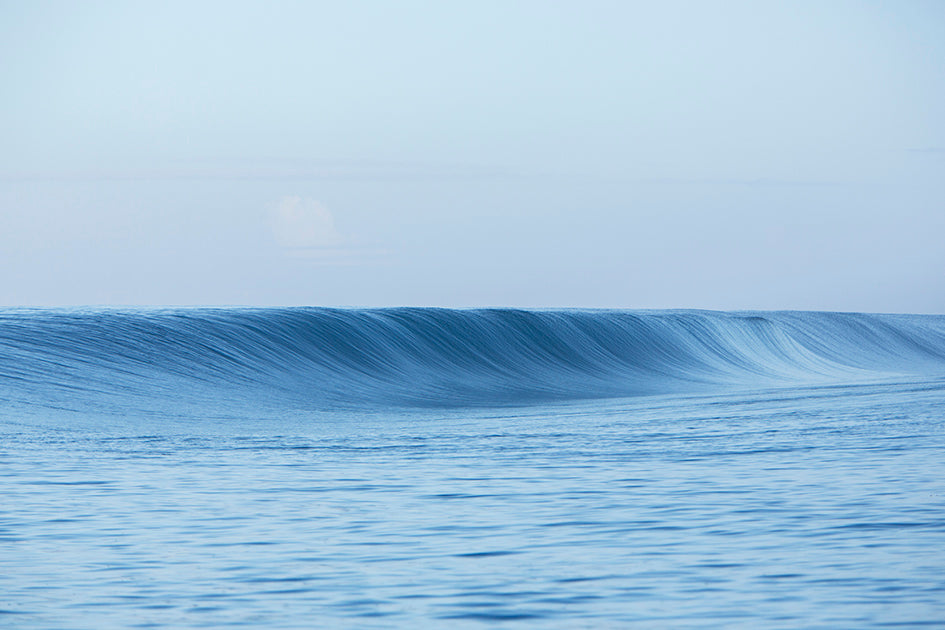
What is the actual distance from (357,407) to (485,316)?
9.33 meters

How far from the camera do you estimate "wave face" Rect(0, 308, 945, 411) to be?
581 inches

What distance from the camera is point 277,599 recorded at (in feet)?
13.0

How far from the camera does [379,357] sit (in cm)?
2016

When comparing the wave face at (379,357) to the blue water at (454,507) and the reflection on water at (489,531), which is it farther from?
the reflection on water at (489,531)

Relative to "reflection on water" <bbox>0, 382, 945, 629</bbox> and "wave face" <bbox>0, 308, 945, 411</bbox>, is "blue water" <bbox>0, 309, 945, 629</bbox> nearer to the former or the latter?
"reflection on water" <bbox>0, 382, 945, 629</bbox>

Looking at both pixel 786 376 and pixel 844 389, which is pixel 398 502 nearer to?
pixel 844 389

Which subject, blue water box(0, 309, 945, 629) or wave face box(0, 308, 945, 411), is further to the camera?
wave face box(0, 308, 945, 411)

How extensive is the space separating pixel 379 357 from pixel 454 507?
1448cm

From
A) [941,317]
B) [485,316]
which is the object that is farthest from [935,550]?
[941,317]

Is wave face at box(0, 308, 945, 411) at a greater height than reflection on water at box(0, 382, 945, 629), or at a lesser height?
greater

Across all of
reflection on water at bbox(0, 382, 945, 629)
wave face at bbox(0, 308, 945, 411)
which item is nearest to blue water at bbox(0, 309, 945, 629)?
reflection on water at bbox(0, 382, 945, 629)

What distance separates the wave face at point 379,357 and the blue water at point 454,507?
16 cm

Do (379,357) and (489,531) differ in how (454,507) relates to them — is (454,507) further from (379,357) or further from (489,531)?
(379,357)

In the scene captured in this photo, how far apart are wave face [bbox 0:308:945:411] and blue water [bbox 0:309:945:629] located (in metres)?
0.16
